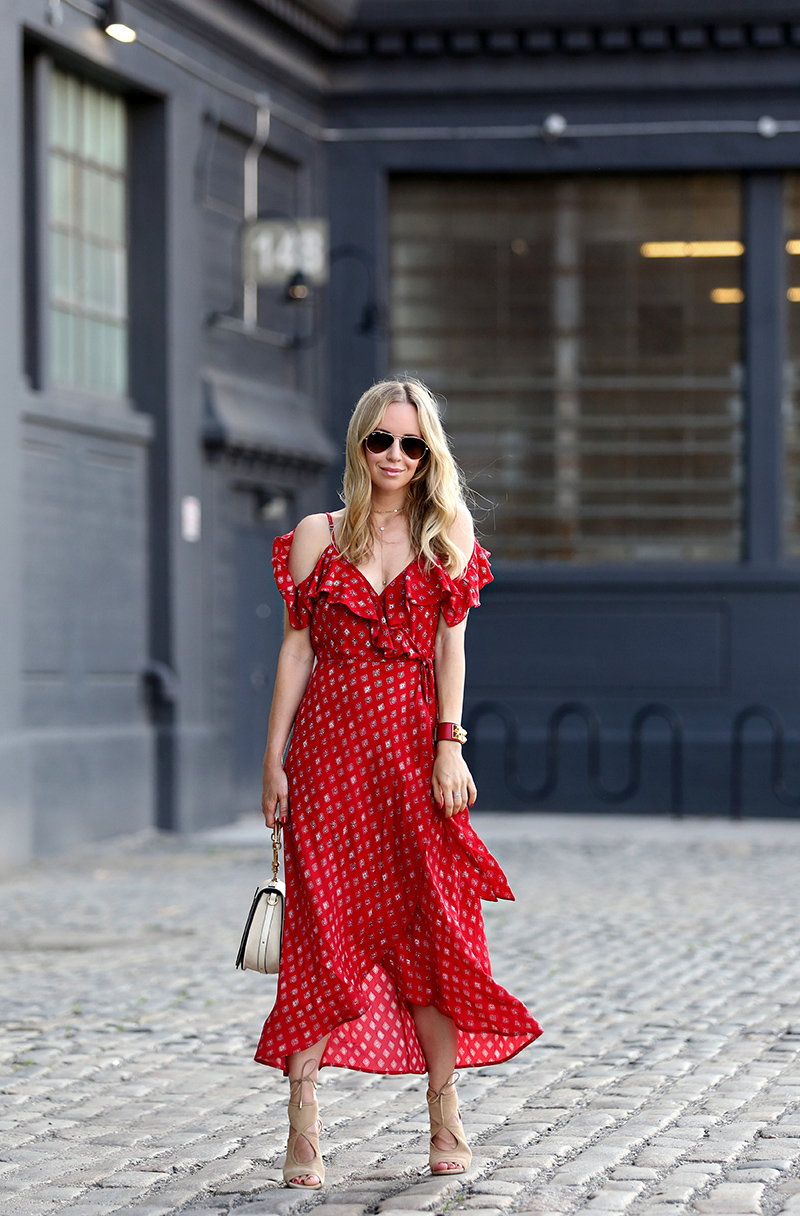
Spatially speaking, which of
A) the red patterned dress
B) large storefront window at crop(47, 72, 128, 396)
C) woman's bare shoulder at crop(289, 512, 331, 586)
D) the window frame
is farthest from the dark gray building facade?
the red patterned dress

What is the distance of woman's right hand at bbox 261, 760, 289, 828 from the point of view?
14.8 ft

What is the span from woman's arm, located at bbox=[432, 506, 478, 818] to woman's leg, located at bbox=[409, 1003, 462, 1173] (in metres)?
0.48

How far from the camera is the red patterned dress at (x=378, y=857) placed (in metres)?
4.47

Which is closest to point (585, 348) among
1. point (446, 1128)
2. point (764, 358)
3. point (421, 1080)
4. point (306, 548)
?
point (764, 358)

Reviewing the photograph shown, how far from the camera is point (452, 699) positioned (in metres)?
4.59

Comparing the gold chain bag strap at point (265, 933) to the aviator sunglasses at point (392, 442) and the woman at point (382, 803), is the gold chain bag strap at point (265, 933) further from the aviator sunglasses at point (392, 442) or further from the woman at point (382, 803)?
the aviator sunglasses at point (392, 442)

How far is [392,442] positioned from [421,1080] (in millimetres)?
2184

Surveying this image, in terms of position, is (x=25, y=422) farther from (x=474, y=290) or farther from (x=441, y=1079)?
(x=441, y=1079)

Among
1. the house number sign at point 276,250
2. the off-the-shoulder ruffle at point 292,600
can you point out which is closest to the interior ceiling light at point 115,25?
the house number sign at point 276,250

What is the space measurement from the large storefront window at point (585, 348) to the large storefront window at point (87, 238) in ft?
11.5

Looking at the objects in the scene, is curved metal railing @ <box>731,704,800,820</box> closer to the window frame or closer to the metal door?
the metal door

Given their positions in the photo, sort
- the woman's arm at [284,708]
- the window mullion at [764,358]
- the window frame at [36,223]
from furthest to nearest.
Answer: the window mullion at [764,358]
the window frame at [36,223]
the woman's arm at [284,708]

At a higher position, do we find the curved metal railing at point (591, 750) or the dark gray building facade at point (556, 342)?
the dark gray building facade at point (556, 342)

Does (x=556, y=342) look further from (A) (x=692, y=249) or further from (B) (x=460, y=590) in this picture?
(B) (x=460, y=590)
